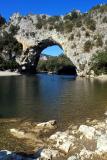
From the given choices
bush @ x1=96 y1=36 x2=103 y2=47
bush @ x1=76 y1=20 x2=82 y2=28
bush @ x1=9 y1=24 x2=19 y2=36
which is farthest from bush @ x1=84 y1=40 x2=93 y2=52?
bush @ x1=9 y1=24 x2=19 y2=36

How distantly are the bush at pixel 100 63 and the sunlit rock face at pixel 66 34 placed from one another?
6321mm

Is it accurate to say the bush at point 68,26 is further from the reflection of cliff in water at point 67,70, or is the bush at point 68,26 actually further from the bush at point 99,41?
the reflection of cliff in water at point 67,70

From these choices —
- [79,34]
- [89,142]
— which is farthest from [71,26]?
[89,142]

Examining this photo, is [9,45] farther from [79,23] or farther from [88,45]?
[88,45]

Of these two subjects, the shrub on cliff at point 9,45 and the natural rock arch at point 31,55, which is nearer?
the natural rock arch at point 31,55

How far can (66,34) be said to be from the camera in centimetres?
13000

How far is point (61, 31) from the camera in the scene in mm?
130500

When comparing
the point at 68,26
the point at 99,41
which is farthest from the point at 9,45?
the point at 99,41

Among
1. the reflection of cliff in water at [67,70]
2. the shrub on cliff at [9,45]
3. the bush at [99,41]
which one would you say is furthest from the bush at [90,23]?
the reflection of cliff in water at [67,70]

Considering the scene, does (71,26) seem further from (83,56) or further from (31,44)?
(31,44)

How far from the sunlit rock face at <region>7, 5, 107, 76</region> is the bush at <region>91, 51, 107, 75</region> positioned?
632 centimetres

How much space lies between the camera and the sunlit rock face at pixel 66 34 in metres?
123

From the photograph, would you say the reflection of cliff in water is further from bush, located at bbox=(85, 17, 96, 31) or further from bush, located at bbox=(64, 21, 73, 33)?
bush, located at bbox=(85, 17, 96, 31)

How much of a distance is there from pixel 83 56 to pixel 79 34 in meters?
8.72
